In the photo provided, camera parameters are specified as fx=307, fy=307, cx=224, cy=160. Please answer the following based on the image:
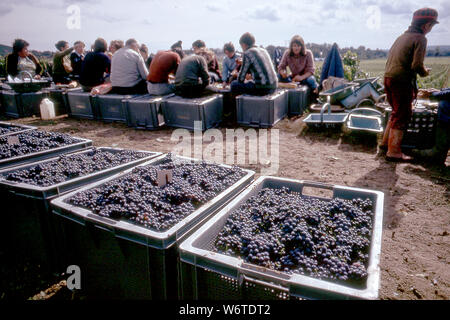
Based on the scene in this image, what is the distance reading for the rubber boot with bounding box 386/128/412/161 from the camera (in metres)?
4.88

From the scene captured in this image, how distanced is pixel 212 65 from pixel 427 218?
796 centimetres

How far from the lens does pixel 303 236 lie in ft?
6.25

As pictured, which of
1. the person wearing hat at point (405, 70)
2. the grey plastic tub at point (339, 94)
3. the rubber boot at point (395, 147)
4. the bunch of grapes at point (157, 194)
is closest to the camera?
the bunch of grapes at point (157, 194)

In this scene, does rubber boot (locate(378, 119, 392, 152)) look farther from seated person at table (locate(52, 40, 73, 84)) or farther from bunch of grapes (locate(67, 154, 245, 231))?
seated person at table (locate(52, 40, 73, 84))

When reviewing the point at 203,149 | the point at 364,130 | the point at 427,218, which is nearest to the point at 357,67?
the point at 364,130

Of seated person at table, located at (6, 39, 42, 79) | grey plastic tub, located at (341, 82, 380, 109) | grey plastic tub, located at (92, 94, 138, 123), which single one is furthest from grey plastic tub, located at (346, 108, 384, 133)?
seated person at table, located at (6, 39, 42, 79)

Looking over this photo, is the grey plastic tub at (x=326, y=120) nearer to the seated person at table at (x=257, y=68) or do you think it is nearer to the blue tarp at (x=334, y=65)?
the seated person at table at (x=257, y=68)

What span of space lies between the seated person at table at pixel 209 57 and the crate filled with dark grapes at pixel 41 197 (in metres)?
6.46

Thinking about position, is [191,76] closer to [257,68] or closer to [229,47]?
[257,68]

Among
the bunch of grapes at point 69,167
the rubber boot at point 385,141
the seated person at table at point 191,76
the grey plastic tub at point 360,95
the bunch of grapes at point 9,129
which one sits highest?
the seated person at table at point 191,76

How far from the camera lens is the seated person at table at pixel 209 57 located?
9.14 meters

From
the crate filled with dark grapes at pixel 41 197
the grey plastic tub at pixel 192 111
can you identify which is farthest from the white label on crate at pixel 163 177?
the grey plastic tub at pixel 192 111

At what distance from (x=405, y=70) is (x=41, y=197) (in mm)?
4937
